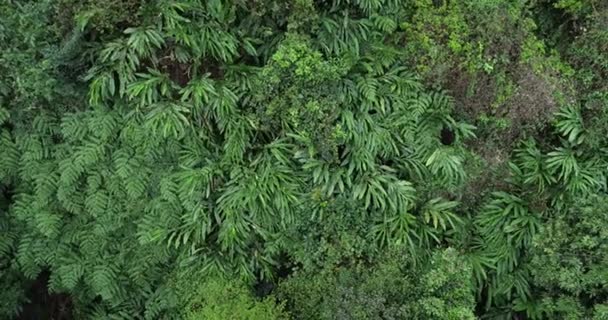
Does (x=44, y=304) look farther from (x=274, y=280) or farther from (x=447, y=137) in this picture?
(x=447, y=137)

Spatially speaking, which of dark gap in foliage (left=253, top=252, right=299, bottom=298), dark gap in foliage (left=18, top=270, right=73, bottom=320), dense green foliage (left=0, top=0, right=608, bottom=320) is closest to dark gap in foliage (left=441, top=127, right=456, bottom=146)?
dense green foliage (left=0, top=0, right=608, bottom=320)

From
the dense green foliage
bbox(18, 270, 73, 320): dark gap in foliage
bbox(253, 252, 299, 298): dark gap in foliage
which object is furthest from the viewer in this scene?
bbox(18, 270, 73, 320): dark gap in foliage

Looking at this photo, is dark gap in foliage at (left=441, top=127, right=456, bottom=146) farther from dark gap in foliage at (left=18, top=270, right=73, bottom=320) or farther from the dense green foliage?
dark gap in foliage at (left=18, top=270, right=73, bottom=320)

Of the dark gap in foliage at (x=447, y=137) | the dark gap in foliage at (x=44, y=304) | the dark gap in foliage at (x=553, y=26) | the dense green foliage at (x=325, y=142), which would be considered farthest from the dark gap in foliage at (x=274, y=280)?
the dark gap in foliage at (x=553, y=26)

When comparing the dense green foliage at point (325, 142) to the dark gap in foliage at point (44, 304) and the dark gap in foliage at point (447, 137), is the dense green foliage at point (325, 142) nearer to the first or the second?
the dark gap in foliage at point (447, 137)

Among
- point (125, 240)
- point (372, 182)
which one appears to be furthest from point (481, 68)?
point (125, 240)
